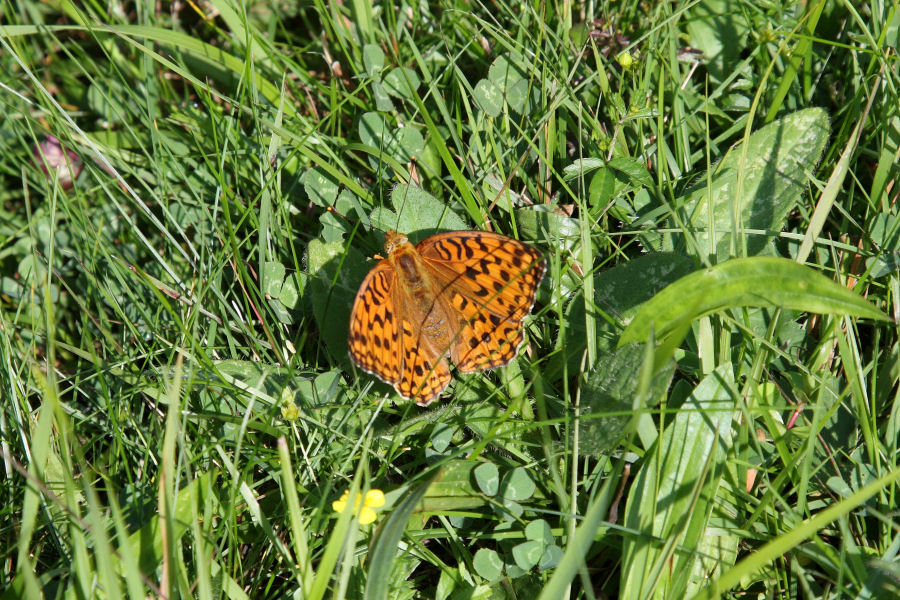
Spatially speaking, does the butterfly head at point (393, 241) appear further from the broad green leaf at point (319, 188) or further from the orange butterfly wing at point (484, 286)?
the broad green leaf at point (319, 188)

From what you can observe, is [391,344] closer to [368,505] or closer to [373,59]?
[368,505]

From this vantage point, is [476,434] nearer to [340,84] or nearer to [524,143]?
[524,143]

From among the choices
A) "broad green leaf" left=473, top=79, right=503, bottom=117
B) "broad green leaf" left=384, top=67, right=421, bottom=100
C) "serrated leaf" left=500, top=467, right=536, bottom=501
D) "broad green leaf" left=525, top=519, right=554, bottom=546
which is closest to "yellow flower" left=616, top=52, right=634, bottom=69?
"broad green leaf" left=473, top=79, right=503, bottom=117

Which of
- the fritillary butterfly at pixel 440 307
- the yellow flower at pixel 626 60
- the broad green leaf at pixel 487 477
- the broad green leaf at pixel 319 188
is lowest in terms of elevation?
the broad green leaf at pixel 487 477

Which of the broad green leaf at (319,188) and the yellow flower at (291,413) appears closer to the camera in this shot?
the yellow flower at (291,413)

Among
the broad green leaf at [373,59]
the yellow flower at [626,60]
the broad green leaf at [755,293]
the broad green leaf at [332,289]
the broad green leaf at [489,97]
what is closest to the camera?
the broad green leaf at [755,293]

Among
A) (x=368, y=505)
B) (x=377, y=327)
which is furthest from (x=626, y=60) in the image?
(x=368, y=505)

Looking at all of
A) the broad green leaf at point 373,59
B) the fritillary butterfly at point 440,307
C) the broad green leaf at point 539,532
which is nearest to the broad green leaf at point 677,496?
the broad green leaf at point 539,532
